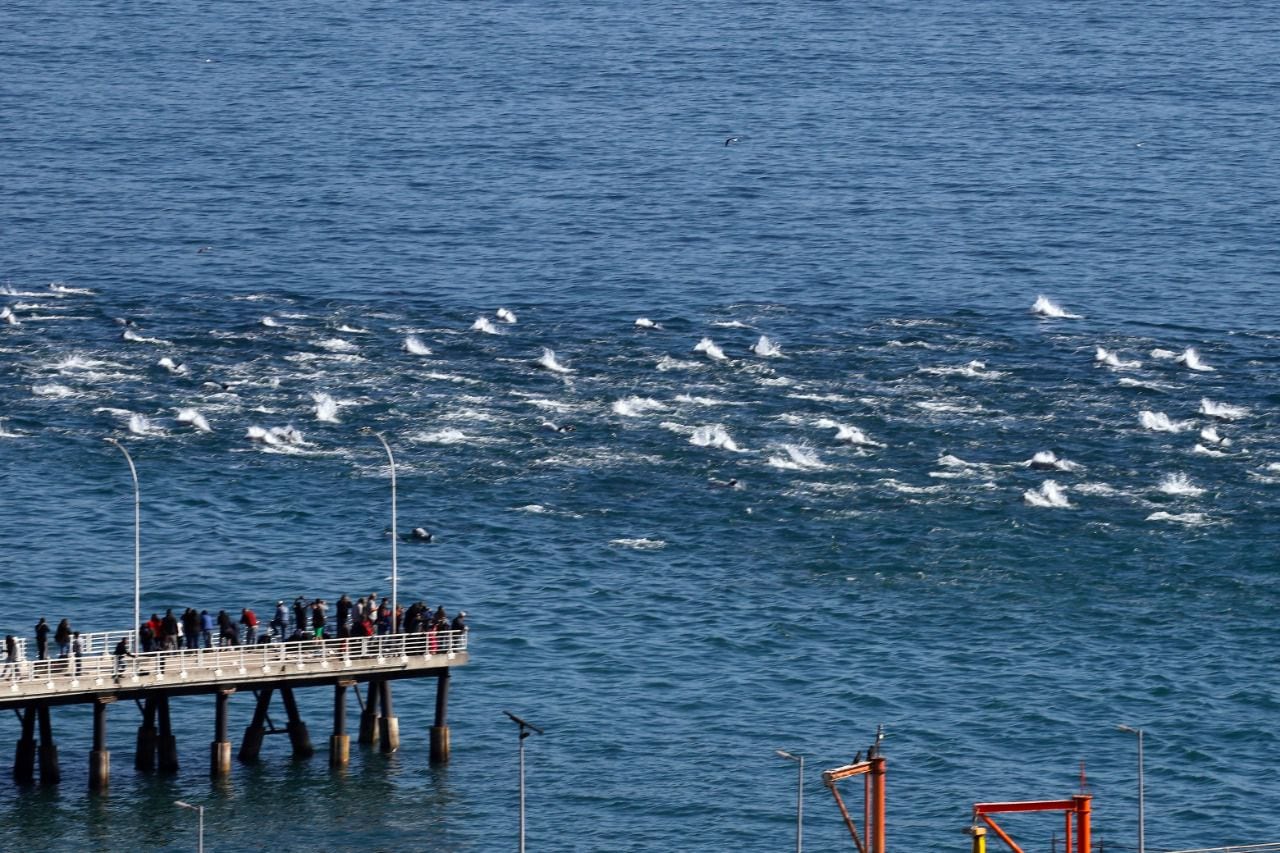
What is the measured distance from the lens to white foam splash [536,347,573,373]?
180 m

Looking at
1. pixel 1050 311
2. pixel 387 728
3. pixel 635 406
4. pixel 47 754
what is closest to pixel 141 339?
pixel 635 406

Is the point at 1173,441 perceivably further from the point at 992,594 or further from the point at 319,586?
the point at 319,586

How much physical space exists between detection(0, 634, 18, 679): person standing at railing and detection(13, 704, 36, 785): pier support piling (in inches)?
141

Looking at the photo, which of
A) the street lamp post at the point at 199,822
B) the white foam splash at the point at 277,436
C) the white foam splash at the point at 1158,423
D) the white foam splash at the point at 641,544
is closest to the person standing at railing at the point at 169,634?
the street lamp post at the point at 199,822

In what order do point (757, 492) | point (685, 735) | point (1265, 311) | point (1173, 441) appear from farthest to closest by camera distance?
point (1265, 311) → point (1173, 441) → point (757, 492) → point (685, 735)

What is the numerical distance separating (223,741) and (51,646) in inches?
670

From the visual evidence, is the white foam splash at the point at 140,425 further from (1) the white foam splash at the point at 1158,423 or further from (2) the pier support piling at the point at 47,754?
(1) the white foam splash at the point at 1158,423

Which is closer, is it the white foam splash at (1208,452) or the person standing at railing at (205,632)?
the person standing at railing at (205,632)

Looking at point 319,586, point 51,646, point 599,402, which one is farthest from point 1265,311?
point 51,646

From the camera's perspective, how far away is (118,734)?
409ft

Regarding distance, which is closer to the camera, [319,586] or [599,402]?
[319,586]

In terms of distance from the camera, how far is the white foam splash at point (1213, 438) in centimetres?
16488

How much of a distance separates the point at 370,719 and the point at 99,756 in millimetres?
11710

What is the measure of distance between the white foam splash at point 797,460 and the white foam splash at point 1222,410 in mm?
25138
